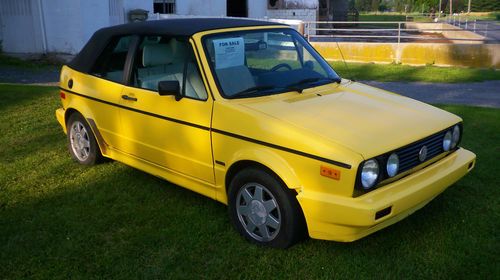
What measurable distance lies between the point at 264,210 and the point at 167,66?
173cm

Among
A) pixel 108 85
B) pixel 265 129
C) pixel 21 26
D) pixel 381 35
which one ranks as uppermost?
pixel 21 26

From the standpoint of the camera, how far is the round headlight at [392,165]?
3.44 m

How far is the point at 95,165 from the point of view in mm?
5680

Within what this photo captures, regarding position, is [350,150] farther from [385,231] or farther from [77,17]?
[77,17]

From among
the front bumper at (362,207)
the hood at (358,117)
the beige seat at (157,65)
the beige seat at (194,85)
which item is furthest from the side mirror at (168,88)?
the front bumper at (362,207)

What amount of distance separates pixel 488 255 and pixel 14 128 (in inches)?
254

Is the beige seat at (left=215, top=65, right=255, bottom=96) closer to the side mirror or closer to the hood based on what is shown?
the hood

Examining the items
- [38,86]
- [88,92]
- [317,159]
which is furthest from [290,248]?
[38,86]

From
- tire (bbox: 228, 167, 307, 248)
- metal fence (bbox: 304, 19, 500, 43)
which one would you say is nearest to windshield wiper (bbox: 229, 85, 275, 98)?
tire (bbox: 228, 167, 307, 248)

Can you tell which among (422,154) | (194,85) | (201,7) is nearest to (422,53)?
(201,7)

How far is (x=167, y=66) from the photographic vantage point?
4605mm

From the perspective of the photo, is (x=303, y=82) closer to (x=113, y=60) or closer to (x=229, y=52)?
(x=229, y=52)

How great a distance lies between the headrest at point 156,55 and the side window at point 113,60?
0.95 feet

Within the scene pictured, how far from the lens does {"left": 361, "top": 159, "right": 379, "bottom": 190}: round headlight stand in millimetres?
3307
